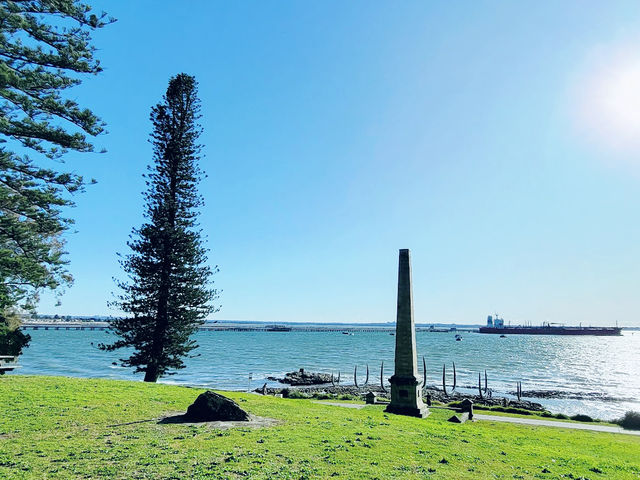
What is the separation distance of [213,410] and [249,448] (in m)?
3.48

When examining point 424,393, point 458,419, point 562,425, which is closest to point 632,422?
point 562,425

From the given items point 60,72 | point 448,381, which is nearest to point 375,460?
point 60,72

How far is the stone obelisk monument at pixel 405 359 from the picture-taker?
19.3m

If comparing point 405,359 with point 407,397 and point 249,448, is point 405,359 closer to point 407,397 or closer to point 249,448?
point 407,397

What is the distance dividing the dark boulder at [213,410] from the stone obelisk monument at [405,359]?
9549mm

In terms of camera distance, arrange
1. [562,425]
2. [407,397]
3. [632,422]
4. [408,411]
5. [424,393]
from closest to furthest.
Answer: [408,411] → [407,397] → [562,425] → [632,422] → [424,393]

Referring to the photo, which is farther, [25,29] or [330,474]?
[25,29]

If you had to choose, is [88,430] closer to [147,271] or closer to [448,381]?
[147,271]

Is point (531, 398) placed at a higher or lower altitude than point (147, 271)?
lower

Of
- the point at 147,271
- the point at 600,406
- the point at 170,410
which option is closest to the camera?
the point at 170,410

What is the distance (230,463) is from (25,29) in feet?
50.3

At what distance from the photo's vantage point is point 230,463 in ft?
26.0

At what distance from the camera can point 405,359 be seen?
19641 millimetres

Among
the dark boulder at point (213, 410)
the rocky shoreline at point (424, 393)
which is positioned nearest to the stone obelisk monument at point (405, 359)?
the dark boulder at point (213, 410)
